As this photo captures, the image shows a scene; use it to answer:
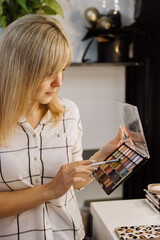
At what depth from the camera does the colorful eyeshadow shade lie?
118cm

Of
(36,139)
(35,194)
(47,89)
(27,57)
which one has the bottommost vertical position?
(35,194)

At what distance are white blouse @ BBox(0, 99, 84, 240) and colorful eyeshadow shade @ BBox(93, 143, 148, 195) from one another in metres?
0.13

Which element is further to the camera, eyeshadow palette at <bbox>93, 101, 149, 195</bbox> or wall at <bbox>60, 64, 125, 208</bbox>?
wall at <bbox>60, 64, 125, 208</bbox>

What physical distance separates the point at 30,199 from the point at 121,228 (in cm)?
33

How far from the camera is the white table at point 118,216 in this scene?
135 centimetres

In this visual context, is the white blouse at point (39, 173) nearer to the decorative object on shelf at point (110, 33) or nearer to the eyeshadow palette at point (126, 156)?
the eyeshadow palette at point (126, 156)

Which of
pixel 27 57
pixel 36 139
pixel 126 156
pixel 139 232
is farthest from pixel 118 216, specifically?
pixel 27 57

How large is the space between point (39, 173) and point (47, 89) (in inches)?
10.8

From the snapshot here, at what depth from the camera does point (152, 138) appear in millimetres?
2098

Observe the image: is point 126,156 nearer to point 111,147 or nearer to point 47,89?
point 111,147

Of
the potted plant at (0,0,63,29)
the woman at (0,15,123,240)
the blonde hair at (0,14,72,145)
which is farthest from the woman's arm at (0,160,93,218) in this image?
the potted plant at (0,0,63,29)

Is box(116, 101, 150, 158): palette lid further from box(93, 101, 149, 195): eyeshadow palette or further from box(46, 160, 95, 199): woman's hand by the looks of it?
box(46, 160, 95, 199): woman's hand

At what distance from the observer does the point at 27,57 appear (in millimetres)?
1130

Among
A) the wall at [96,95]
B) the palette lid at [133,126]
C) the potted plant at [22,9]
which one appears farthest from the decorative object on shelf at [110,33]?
the palette lid at [133,126]
